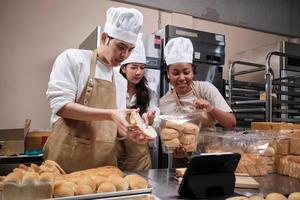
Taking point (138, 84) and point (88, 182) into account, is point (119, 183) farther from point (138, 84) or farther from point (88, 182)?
point (138, 84)

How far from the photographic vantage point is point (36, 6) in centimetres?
260

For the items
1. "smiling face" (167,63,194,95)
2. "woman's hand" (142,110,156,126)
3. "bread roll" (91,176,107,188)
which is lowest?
"bread roll" (91,176,107,188)

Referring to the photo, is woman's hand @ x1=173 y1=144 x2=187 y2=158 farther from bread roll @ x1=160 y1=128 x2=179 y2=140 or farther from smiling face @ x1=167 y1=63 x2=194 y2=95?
smiling face @ x1=167 y1=63 x2=194 y2=95

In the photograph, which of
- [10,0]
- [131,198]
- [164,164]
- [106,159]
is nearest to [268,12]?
[164,164]

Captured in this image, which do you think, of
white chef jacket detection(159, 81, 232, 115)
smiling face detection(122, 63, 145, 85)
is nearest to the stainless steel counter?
white chef jacket detection(159, 81, 232, 115)

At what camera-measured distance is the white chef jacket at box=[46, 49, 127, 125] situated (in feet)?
3.91

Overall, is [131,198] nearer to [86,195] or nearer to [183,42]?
[86,195]

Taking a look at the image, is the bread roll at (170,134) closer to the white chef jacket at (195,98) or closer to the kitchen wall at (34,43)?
the white chef jacket at (195,98)

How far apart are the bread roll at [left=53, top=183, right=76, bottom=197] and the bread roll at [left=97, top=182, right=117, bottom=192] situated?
3.2 inches

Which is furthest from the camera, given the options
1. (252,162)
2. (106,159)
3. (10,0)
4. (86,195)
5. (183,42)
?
(10,0)

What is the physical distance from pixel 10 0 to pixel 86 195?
2.32 m

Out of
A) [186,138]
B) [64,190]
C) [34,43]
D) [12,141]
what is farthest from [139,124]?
[34,43]

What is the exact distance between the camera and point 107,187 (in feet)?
2.70

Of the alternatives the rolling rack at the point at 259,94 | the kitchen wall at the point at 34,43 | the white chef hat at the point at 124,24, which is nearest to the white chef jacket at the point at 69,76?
the white chef hat at the point at 124,24
